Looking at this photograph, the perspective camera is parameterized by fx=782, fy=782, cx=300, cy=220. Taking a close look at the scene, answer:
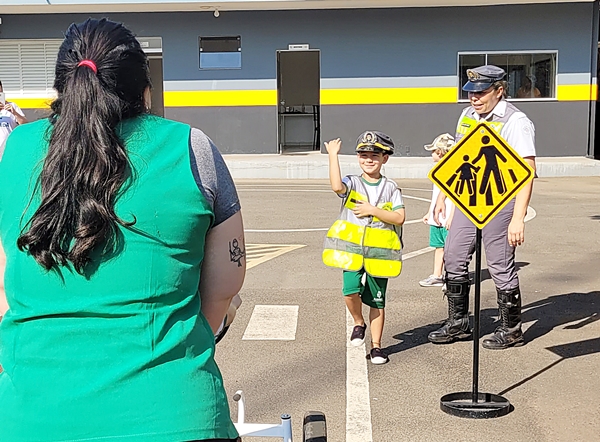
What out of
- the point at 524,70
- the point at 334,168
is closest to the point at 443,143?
the point at 334,168

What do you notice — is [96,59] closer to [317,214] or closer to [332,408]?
[332,408]

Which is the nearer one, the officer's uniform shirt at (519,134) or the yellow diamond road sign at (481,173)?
the yellow diamond road sign at (481,173)

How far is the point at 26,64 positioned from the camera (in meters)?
22.8

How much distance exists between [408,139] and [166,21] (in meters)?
7.53

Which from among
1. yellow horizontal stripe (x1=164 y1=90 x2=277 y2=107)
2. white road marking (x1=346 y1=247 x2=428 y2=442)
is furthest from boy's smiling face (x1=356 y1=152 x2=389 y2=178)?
yellow horizontal stripe (x1=164 y1=90 x2=277 y2=107)

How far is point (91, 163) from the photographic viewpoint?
1.78 meters

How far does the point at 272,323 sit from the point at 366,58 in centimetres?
1596

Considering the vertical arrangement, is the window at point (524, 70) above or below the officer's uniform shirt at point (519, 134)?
above

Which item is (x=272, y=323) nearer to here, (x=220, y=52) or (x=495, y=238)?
(x=495, y=238)

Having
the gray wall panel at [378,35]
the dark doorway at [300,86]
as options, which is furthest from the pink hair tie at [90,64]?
the dark doorway at [300,86]

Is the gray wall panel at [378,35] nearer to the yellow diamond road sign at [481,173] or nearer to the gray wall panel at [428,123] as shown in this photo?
the gray wall panel at [428,123]

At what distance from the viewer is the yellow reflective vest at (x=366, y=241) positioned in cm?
550

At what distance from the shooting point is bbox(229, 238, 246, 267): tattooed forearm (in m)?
1.96

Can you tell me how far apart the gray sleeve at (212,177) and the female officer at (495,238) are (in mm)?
4012
